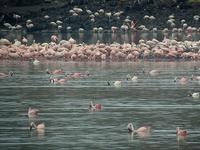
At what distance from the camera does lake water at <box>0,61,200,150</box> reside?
103ft

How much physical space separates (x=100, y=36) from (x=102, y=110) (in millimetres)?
46883

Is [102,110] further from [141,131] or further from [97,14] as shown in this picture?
[97,14]

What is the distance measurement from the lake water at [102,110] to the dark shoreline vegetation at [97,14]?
3560 centimetres

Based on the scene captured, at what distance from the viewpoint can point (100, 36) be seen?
8512 centimetres

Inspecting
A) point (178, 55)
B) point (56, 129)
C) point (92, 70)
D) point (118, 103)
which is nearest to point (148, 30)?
point (178, 55)

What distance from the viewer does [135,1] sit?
9719cm

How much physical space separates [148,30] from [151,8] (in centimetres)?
489

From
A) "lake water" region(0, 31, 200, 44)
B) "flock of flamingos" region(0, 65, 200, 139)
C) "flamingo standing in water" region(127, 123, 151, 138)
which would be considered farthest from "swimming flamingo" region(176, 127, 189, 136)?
"lake water" region(0, 31, 200, 44)

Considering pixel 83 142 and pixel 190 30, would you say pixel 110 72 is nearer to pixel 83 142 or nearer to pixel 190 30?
pixel 83 142

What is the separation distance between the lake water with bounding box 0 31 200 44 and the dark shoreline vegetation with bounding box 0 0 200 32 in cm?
Result: 232

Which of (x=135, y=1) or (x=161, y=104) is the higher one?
(x=135, y=1)

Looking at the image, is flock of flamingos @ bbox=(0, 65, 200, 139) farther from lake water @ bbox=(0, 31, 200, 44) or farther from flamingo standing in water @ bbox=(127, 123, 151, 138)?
lake water @ bbox=(0, 31, 200, 44)

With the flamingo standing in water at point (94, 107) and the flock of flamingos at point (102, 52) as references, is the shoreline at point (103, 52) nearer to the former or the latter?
the flock of flamingos at point (102, 52)

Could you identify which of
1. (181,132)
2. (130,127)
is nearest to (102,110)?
(130,127)
